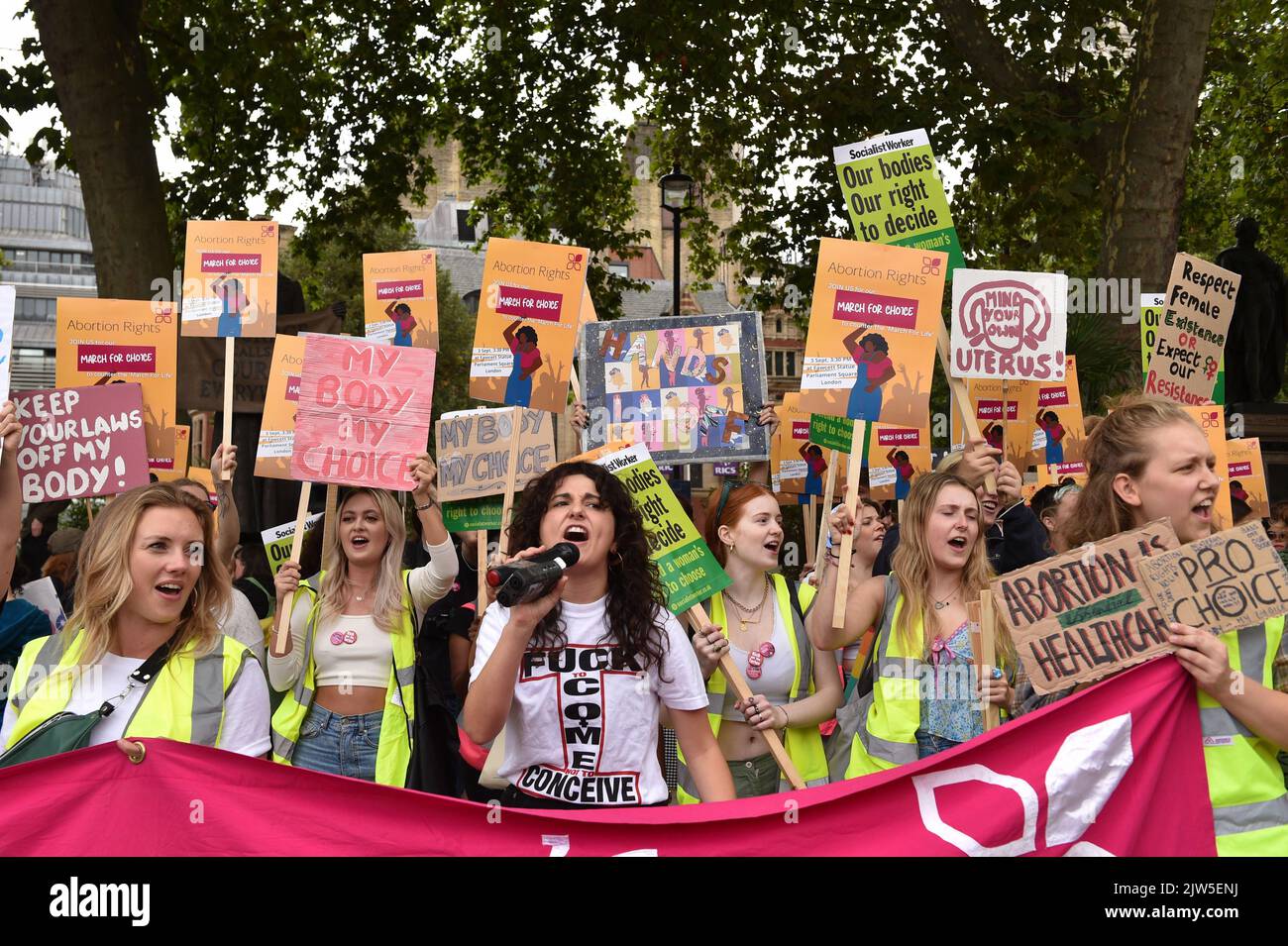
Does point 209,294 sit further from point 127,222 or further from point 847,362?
point 127,222

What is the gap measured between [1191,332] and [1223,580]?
14.9 feet

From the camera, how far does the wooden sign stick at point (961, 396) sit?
5.45 metres

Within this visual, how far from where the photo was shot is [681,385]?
630 centimetres

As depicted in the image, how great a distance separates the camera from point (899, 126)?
1364cm

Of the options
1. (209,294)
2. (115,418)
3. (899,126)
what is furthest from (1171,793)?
(899,126)

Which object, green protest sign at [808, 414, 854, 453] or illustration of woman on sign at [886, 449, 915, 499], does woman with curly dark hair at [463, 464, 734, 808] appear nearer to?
green protest sign at [808, 414, 854, 453]

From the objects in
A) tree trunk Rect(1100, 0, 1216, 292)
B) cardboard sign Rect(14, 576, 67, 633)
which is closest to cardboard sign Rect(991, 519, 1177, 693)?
cardboard sign Rect(14, 576, 67, 633)

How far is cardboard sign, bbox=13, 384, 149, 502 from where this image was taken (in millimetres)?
5445

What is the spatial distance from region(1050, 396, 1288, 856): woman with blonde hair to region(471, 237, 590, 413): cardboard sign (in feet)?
10.4

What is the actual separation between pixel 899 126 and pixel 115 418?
385 inches

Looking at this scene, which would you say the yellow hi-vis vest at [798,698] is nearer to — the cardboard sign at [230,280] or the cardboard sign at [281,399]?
the cardboard sign at [281,399]

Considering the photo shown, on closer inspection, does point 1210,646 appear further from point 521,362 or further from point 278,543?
point 278,543

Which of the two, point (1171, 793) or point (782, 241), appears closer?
point (1171, 793)
